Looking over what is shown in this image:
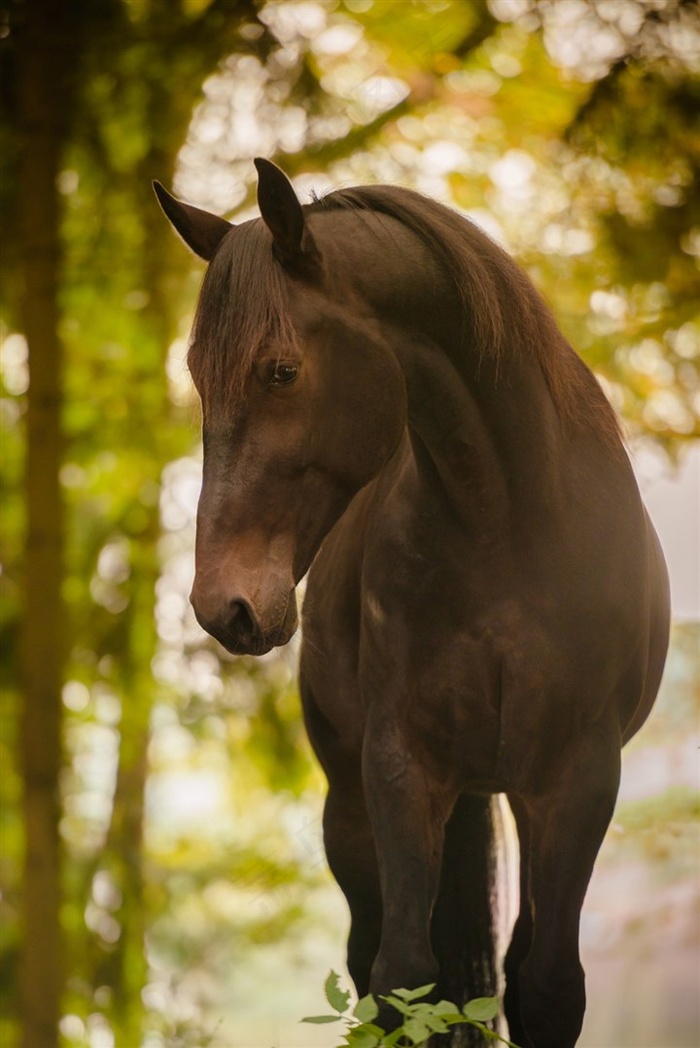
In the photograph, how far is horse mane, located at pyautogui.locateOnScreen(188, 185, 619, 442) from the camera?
73.8 inches

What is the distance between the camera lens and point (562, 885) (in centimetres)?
218

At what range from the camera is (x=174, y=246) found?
5805mm

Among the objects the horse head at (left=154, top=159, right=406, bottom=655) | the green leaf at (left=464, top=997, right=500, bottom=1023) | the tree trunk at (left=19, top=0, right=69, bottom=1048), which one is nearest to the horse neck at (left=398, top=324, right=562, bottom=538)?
the horse head at (left=154, top=159, right=406, bottom=655)

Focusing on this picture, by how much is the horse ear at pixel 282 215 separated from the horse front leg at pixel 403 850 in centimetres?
84

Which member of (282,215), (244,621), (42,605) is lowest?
(244,621)

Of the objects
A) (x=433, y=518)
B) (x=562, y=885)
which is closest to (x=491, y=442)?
(x=433, y=518)

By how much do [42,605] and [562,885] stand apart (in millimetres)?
3570

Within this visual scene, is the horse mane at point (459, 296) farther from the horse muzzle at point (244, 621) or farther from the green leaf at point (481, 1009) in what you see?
the green leaf at point (481, 1009)

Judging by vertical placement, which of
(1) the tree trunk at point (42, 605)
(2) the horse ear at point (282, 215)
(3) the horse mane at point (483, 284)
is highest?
(1) the tree trunk at point (42, 605)

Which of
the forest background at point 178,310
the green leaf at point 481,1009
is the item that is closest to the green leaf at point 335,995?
the green leaf at point 481,1009

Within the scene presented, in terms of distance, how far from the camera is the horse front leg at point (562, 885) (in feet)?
7.17

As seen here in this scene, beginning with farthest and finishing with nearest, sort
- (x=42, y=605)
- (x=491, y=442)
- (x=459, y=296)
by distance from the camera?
(x=42, y=605)
(x=491, y=442)
(x=459, y=296)

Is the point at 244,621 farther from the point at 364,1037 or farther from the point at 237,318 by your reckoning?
the point at 364,1037

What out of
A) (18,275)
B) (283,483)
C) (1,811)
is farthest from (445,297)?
(1,811)
